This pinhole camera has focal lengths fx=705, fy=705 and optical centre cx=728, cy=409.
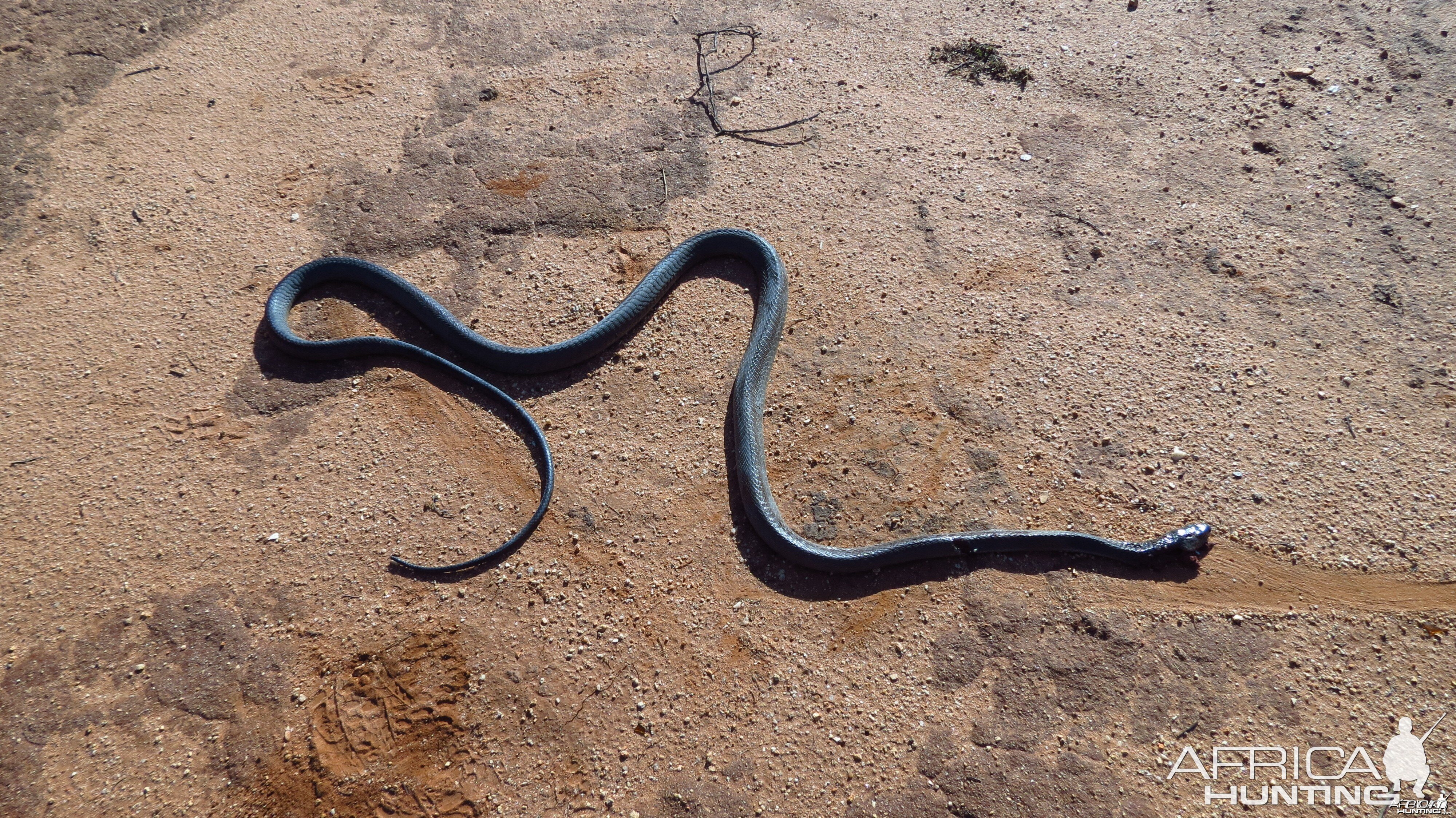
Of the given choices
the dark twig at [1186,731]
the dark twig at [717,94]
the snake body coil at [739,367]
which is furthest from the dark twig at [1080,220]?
the dark twig at [1186,731]

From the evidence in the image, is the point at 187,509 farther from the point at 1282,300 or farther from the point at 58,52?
the point at 1282,300

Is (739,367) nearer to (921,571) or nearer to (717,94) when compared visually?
(921,571)

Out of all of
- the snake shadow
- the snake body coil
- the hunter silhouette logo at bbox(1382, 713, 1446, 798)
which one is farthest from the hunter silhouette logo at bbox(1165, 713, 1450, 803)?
the snake body coil

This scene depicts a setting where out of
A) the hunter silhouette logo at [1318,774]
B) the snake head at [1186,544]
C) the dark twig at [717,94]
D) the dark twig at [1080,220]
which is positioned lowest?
the hunter silhouette logo at [1318,774]

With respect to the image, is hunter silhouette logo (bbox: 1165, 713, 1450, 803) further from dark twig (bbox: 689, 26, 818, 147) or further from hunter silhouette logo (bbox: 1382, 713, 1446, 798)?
dark twig (bbox: 689, 26, 818, 147)

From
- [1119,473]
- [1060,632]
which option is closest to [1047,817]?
[1060,632]

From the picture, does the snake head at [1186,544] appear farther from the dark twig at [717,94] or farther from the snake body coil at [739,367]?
the dark twig at [717,94]

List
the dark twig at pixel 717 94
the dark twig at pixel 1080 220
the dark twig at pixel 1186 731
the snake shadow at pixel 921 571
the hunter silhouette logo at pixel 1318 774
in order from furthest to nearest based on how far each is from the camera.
A: the dark twig at pixel 717 94, the dark twig at pixel 1080 220, the snake shadow at pixel 921 571, the dark twig at pixel 1186 731, the hunter silhouette logo at pixel 1318 774
